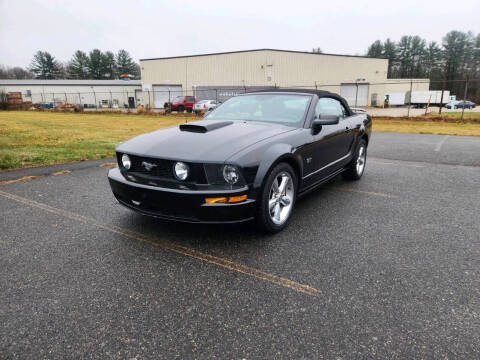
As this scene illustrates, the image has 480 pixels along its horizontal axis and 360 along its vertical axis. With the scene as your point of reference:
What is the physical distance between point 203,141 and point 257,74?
35.4 m

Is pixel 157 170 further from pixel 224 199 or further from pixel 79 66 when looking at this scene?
pixel 79 66

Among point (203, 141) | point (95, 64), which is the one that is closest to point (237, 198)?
point (203, 141)

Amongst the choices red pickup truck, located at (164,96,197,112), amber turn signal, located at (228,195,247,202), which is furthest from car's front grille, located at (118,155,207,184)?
red pickup truck, located at (164,96,197,112)

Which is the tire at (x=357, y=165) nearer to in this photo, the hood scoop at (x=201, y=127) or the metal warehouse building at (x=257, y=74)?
the hood scoop at (x=201, y=127)

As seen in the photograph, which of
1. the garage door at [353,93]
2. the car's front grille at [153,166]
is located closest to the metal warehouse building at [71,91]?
the garage door at [353,93]

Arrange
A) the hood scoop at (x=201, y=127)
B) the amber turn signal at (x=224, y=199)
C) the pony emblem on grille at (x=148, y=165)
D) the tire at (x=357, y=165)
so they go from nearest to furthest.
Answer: the amber turn signal at (x=224, y=199)
the pony emblem on grille at (x=148, y=165)
the hood scoop at (x=201, y=127)
the tire at (x=357, y=165)

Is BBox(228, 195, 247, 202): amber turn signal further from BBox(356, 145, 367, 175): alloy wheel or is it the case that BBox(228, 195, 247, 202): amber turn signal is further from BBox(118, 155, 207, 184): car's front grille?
BBox(356, 145, 367, 175): alloy wheel

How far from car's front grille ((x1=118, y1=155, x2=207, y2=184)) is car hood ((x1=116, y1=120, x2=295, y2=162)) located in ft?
0.18

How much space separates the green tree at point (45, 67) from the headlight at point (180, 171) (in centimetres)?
10301

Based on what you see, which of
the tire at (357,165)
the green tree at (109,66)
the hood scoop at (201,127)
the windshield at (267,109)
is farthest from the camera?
the green tree at (109,66)

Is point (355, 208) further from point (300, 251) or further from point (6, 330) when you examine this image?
point (6, 330)

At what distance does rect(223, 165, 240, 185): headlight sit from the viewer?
280 centimetres

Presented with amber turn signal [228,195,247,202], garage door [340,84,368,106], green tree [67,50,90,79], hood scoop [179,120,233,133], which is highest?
green tree [67,50,90,79]

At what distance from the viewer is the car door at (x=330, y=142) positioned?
3938 mm
